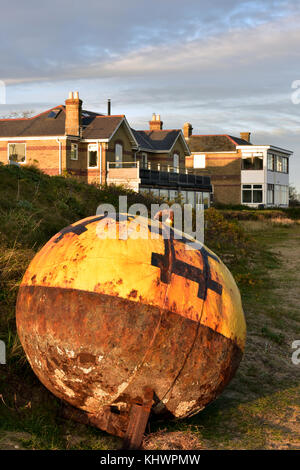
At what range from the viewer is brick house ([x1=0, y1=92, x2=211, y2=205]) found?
39531 mm

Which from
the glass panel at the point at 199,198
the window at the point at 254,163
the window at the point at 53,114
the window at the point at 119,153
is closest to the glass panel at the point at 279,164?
the window at the point at 254,163

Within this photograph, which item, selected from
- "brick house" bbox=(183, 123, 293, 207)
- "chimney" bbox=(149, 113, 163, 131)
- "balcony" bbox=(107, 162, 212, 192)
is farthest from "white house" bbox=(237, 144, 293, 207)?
"balcony" bbox=(107, 162, 212, 192)

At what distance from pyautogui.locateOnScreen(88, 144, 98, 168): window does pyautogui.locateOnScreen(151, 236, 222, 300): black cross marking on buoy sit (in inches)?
1438

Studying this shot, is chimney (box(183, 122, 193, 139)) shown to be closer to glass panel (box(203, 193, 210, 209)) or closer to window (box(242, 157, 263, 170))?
window (box(242, 157, 263, 170))

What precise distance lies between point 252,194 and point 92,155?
70.7ft

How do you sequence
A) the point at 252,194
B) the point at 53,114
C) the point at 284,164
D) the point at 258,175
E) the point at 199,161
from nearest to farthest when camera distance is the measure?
1. the point at 53,114
2. the point at 258,175
3. the point at 252,194
4. the point at 199,161
5. the point at 284,164

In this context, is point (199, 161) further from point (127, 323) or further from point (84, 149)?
point (127, 323)

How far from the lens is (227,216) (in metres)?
36.5

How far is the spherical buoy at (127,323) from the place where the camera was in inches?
181

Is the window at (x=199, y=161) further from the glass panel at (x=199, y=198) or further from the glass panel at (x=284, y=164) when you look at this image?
the glass panel at (x=199, y=198)

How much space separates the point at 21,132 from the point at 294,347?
3840 cm

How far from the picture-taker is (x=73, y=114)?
4009 centimetres

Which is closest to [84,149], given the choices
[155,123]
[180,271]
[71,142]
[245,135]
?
[71,142]
